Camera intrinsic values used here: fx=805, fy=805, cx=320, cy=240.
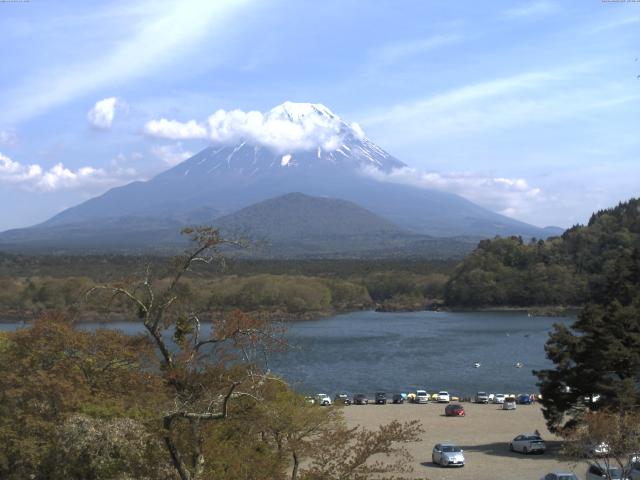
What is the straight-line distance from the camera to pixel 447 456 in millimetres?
15336

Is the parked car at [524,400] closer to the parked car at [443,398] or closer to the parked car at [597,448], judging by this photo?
the parked car at [443,398]

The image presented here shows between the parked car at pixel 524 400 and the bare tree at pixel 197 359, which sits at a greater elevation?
the bare tree at pixel 197 359

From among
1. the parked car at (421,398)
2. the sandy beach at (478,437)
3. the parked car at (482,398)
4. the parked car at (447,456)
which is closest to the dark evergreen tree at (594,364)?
the sandy beach at (478,437)

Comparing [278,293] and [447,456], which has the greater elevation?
[447,456]

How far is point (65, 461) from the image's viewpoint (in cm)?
767

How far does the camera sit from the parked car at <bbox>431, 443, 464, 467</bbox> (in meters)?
15.3

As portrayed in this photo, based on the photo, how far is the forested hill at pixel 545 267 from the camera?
70.4 m

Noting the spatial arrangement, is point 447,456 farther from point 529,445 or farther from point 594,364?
point 594,364

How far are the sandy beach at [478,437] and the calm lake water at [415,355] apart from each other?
345 cm

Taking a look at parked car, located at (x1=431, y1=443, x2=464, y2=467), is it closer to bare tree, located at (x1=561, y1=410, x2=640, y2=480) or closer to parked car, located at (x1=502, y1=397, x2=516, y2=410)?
bare tree, located at (x1=561, y1=410, x2=640, y2=480)

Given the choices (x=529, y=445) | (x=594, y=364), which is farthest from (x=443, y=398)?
(x=594, y=364)

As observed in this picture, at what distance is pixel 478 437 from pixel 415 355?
21202 mm

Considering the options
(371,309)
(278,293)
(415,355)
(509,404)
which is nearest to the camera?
(509,404)

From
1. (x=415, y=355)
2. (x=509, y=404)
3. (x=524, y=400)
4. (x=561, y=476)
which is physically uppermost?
(x=561, y=476)
